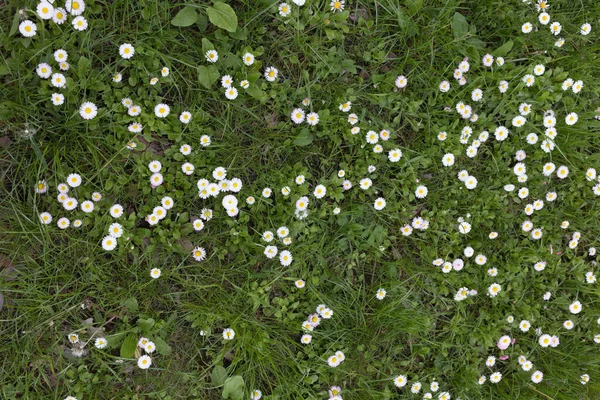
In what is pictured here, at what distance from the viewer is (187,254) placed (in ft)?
8.24

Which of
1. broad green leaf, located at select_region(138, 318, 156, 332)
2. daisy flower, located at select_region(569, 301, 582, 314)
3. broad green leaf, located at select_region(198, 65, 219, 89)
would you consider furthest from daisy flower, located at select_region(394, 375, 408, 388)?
broad green leaf, located at select_region(198, 65, 219, 89)

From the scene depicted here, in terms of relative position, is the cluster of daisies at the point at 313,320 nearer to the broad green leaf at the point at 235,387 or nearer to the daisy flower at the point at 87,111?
the broad green leaf at the point at 235,387

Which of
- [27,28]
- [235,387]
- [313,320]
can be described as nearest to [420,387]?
[313,320]

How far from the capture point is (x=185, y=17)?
240cm

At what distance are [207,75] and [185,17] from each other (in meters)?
0.29

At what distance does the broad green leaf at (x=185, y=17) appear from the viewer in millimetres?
2393

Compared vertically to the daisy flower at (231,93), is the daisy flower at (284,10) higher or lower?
higher

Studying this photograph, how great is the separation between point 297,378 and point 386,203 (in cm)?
102

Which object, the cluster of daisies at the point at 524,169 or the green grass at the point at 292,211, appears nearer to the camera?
the green grass at the point at 292,211

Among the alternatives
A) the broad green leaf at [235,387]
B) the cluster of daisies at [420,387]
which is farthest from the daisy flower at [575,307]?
the broad green leaf at [235,387]

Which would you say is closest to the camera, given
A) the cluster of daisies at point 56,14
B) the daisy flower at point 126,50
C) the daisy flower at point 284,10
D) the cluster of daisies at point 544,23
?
the cluster of daisies at point 56,14

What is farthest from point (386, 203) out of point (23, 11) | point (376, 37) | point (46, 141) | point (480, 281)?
point (23, 11)

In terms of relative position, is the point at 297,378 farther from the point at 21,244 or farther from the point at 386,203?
the point at 21,244

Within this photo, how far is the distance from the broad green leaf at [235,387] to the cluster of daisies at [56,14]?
1820 mm
